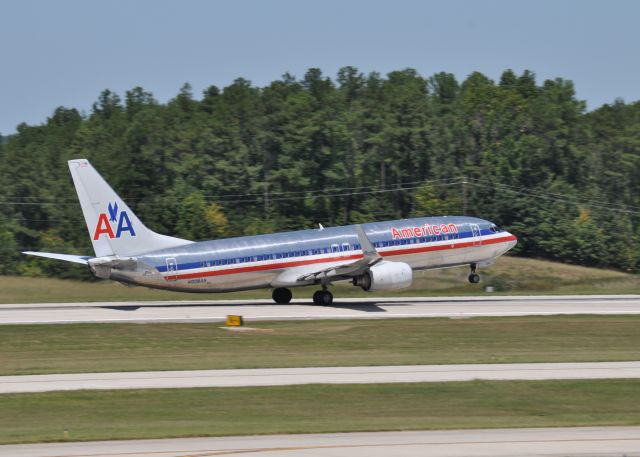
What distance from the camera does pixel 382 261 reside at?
59.5m

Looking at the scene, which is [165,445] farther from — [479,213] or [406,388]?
[479,213]

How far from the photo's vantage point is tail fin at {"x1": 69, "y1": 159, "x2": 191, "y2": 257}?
55.8 metres

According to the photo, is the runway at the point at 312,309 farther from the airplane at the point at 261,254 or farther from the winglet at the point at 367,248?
the winglet at the point at 367,248

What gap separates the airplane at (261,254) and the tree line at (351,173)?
38.0m

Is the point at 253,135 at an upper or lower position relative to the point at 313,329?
upper

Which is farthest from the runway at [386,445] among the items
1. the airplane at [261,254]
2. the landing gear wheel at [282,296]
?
the landing gear wheel at [282,296]

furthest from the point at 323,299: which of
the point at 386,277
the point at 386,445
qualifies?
the point at 386,445

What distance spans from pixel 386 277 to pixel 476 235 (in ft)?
33.8

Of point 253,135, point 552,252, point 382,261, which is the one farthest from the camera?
point 253,135

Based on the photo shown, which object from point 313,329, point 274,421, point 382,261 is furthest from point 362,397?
point 382,261

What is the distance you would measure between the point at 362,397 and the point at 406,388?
205 cm

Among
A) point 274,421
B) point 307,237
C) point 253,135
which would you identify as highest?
point 253,135

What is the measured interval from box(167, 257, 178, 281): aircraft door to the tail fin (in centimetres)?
178

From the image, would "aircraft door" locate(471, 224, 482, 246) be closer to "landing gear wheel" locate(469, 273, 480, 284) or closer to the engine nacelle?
"landing gear wheel" locate(469, 273, 480, 284)
